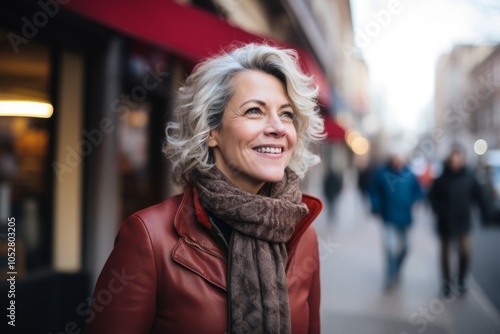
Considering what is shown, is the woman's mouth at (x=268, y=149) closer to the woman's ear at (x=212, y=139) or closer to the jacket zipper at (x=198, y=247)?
the woman's ear at (x=212, y=139)

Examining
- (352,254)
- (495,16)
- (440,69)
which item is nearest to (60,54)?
(352,254)

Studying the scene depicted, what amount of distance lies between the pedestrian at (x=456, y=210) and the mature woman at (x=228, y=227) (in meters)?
5.87

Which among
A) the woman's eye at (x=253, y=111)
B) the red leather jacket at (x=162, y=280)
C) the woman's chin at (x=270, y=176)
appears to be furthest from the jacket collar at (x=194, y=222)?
the woman's eye at (x=253, y=111)

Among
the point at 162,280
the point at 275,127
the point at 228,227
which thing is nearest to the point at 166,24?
the point at 275,127

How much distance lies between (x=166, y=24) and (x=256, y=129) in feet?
8.92

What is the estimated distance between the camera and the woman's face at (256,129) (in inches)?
78.5

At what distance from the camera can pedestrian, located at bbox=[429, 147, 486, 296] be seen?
7.48 meters

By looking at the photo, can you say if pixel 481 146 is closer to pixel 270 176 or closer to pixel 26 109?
pixel 26 109

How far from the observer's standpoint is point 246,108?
1.99 m

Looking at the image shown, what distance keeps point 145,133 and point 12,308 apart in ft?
13.1

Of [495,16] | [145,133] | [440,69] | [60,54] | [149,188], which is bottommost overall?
[149,188]

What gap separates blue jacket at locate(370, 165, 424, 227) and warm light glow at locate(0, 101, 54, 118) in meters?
5.04

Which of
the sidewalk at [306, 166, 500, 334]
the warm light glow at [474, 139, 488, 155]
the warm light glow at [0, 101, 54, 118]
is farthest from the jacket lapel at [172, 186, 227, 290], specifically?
the warm light glow at [474, 139, 488, 155]

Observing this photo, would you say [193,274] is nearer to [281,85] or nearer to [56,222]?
[281,85]
